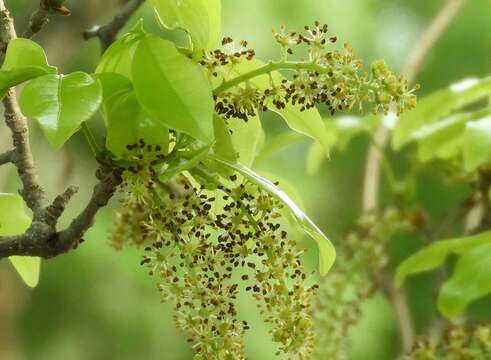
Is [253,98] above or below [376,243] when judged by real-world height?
below

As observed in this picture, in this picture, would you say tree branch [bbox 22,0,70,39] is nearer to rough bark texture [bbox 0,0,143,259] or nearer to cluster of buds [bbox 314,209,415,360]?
rough bark texture [bbox 0,0,143,259]

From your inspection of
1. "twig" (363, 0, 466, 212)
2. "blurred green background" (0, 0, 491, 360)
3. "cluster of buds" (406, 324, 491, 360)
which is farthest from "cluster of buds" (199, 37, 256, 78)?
"blurred green background" (0, 0, 491, 360)

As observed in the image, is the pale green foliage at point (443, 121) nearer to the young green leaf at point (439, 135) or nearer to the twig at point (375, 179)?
the young green leaf at point (439, 135)

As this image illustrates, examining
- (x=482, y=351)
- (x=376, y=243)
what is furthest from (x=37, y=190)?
(x=376, y=243)

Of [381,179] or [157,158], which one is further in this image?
[381,179]

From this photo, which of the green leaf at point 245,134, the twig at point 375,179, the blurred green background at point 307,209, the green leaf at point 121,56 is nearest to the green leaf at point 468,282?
the green leaf at point 245,134

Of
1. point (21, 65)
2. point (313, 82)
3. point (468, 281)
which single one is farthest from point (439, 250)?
point (21, 65)

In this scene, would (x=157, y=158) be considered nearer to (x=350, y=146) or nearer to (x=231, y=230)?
(x=231, y=230)
